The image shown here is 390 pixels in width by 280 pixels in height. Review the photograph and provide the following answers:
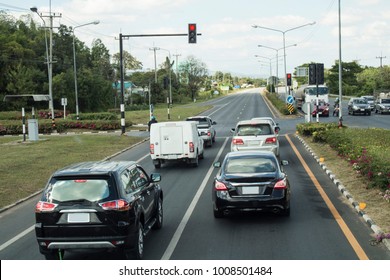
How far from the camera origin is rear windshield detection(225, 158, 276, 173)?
1148cm

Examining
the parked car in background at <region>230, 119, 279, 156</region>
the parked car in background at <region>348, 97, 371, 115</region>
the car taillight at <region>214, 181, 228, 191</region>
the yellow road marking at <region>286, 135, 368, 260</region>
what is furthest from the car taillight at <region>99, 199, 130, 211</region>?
the parked car in background at <region>348, 97, 371, 115</region>

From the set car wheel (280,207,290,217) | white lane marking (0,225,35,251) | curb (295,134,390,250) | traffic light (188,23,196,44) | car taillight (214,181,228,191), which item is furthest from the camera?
traffic light (188,23,196,44)

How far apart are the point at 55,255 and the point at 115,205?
1.40 m

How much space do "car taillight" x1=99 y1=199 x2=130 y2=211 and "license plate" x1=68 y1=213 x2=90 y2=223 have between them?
0.99ft

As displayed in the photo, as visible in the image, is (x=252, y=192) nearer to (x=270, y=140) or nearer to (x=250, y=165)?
(x=250, y=165)

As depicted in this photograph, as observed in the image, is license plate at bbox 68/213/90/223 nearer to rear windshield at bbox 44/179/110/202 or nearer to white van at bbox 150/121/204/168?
rear windshield at bbox 44/179/110/202

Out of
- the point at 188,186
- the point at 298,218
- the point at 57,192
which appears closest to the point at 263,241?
the point at 298,218

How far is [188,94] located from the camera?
5527 inches

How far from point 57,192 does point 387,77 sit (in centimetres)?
10444

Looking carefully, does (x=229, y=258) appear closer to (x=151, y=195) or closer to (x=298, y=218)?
(x=151, y=195)

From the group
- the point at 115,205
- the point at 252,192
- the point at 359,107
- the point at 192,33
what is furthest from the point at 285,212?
the point at 359,107

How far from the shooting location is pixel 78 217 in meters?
8.11

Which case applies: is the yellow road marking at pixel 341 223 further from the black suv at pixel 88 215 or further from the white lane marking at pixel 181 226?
the black suv at pixel 88 215

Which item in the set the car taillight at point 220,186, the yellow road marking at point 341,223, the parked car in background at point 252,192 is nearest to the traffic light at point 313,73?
the yellow road marking at point 341,223
